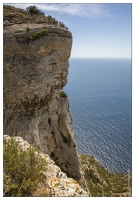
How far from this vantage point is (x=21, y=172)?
625 cm

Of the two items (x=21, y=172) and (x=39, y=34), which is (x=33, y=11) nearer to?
(x=39, y=34)

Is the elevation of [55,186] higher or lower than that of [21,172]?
lower

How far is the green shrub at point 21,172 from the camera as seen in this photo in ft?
19.5

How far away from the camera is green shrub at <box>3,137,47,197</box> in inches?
234

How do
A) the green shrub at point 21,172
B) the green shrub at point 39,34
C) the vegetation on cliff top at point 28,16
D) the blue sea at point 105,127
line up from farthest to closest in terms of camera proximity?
the blue sea at point 105,127
the vegetation on cliff top at point 28,16
the green shrub at point 39,34
the green shrub at point 21,172

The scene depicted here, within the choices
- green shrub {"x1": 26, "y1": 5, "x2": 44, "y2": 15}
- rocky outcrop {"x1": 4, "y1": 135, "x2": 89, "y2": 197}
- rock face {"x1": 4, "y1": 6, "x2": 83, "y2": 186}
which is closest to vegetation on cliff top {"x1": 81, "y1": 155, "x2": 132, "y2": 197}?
rock face {"x1": 4, "y1": 6, "x2": 83, "y2": 186}

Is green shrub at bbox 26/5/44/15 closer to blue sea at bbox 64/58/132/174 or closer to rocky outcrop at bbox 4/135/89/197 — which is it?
rocky outcrop at bbox 4/135/89/197

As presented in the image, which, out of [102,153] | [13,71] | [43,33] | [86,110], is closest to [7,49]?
[13,71]

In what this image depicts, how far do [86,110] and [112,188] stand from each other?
77012 mm

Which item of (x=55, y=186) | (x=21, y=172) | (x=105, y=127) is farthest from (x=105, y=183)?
(x=105, y=127)

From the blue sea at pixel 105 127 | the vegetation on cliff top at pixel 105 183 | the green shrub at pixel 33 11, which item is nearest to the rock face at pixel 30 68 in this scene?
the green shrub at pixel 33 11

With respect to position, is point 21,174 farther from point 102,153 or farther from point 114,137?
point 114,137

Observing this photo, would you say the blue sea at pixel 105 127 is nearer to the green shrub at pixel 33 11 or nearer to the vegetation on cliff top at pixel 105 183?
the vegetation on cliff top at pixel 105 183

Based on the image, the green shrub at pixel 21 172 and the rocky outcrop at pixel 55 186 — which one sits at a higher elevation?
the green shrub at pixel 21 172
